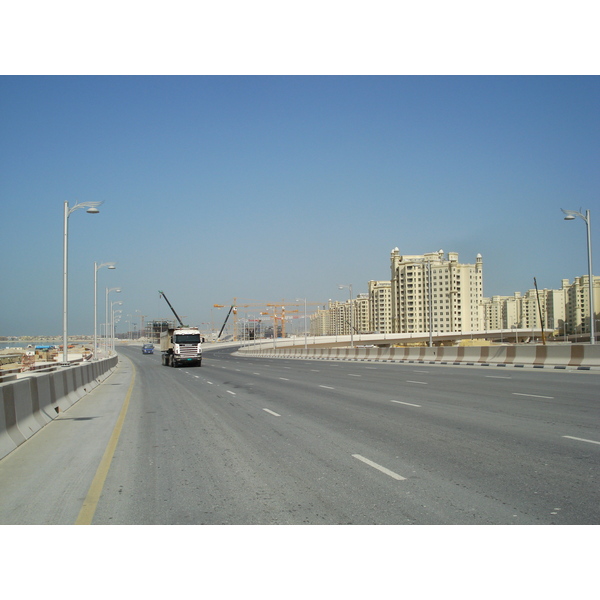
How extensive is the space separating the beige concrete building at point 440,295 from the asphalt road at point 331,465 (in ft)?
465

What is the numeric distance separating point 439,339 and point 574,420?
116 meters

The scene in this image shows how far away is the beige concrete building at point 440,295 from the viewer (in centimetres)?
15738

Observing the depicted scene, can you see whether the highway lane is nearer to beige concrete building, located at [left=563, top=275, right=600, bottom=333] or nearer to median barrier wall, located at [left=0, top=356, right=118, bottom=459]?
median barrier wall, located at [left=0, top=356, right=118, bottom=459]

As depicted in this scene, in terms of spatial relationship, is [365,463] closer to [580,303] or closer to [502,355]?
[502,355]

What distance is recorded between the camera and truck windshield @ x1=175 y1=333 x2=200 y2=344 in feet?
184

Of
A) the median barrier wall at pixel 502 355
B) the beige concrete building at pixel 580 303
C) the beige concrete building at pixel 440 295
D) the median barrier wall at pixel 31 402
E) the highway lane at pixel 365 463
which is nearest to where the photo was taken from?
the highway lane at pixel 365 463

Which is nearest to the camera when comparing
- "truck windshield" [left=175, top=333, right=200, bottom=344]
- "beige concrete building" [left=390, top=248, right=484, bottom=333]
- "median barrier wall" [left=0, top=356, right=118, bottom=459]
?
"median barrier wall" [left=0, top=356, right=118, bottom=459]

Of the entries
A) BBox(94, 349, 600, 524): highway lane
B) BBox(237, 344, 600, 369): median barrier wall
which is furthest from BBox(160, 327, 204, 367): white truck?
BBox(94, 349, 600, 524): highway lane

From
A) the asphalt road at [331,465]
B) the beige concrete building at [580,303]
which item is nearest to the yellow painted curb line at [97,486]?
the asphalt road at [331,465]

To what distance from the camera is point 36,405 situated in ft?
49.7

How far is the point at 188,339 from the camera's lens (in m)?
56.3

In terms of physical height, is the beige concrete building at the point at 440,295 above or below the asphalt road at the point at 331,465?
above

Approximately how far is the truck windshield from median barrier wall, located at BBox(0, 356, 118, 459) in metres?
32.8

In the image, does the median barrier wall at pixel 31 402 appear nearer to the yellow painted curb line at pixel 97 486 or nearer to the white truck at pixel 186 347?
the yellow painted curb line at pixel 97 486
